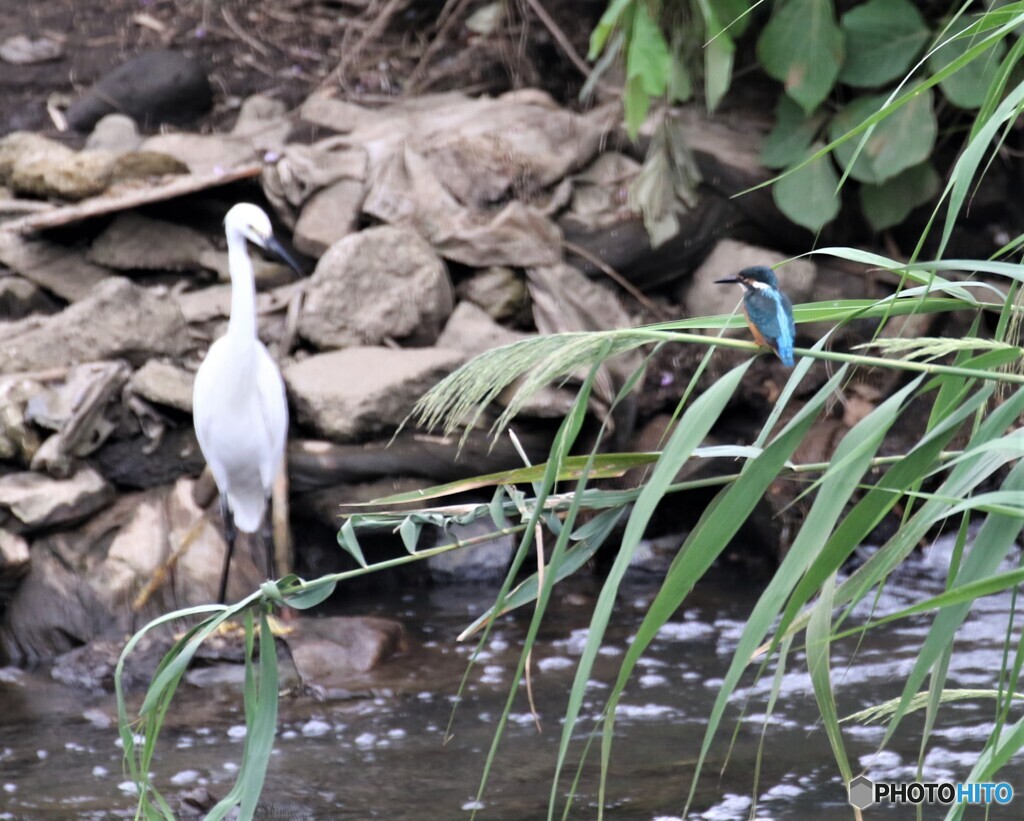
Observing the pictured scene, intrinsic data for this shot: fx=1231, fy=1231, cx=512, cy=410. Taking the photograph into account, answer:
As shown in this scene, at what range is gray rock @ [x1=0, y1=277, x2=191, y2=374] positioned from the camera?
4.98m

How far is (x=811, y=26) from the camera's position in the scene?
17.3 ft

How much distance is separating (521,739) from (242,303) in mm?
1723

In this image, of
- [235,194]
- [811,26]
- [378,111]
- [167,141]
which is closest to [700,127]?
[811,26]

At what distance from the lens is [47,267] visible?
559 cm

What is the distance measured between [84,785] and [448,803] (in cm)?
101

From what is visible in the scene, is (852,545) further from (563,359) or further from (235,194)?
(235,194)

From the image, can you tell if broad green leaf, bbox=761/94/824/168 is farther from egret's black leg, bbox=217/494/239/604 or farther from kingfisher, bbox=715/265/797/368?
kingfisher, bbox=715/265/797/368

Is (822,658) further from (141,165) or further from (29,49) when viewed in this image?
(29,49)

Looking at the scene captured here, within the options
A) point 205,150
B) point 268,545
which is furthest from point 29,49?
point 268,545

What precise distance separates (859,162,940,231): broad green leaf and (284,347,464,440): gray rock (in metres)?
2.06

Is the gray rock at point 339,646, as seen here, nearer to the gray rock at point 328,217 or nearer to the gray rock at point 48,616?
the gray rock at point 48,616

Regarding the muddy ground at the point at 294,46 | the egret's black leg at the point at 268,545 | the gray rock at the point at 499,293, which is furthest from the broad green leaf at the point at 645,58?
the egret's black leg at the point at 268,545

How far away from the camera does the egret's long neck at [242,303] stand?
4.15 m

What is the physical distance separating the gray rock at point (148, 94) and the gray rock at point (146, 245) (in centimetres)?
130
